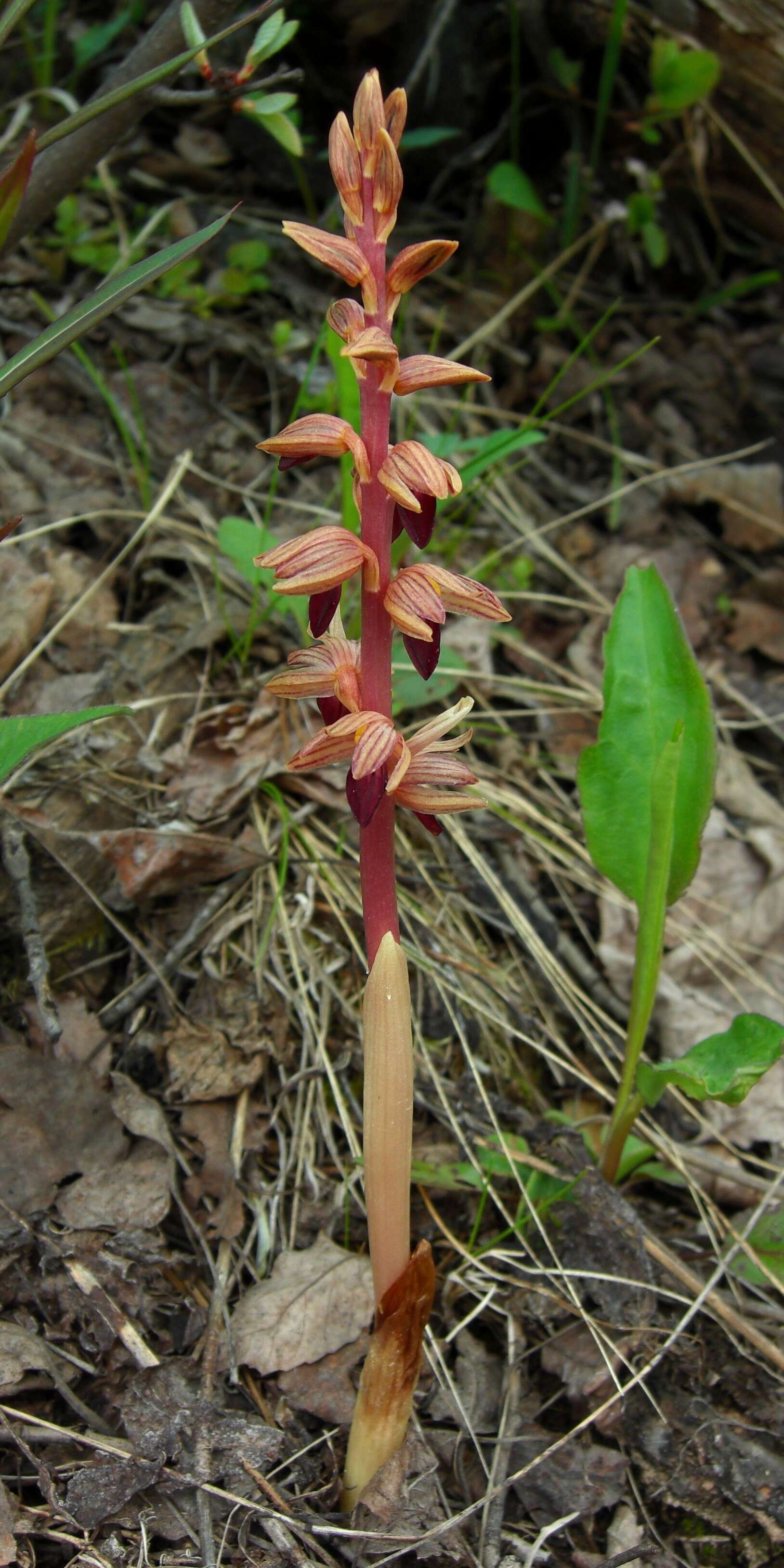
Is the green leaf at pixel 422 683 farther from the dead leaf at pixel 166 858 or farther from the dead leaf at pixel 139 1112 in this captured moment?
the dead leaf at pixel 139 1112

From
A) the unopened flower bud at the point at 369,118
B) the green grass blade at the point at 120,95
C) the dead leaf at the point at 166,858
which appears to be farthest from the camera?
the dead leaf at the point at 166,858

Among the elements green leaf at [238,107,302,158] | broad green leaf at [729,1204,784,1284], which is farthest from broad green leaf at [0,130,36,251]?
broad green leaf at [729,1204,784,1284]

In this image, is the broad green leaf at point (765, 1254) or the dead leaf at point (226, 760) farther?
the dead leaf at point (226, 760)

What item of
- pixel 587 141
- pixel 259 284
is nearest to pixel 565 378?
pixel 587 141

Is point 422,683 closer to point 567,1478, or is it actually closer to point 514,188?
point 567,1478

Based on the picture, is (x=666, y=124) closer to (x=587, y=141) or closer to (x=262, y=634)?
(x=587, y=141)

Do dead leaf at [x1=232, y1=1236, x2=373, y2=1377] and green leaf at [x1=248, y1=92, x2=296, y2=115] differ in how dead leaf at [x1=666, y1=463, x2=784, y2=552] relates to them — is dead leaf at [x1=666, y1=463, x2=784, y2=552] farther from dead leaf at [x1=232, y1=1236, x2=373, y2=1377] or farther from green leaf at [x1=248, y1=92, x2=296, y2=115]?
dead leaf at [x1=232, y1=1236, x2=373, y2=1377]

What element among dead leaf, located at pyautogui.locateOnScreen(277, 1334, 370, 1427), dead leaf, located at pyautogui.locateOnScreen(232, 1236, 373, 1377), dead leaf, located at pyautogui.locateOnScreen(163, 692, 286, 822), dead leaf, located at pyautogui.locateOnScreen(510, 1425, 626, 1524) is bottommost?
dead leaf, located at pyautogui.locateOnScreen(510, 1425, 626, 1524)

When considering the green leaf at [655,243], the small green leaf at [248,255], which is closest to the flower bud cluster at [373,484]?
the small green leaf at [248,255]
